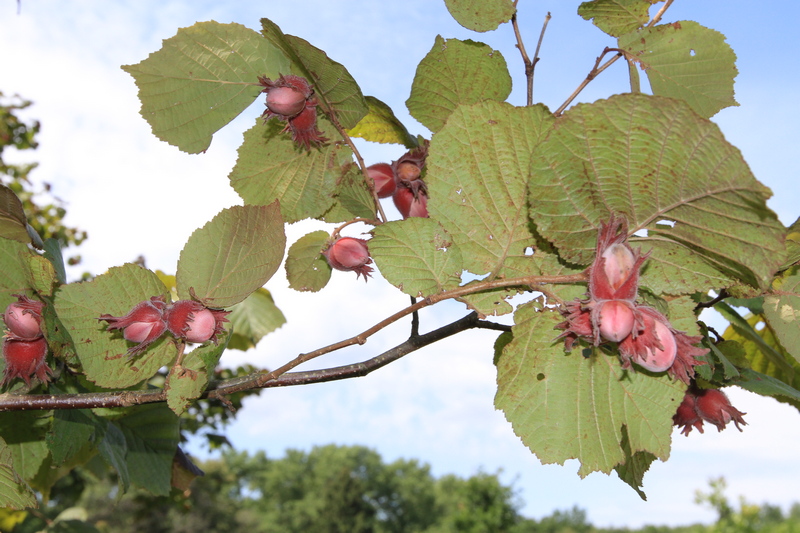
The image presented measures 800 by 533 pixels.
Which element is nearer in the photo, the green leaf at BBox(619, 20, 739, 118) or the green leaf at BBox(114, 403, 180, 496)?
the green leaf at BBox(619, 20, 739, 118)

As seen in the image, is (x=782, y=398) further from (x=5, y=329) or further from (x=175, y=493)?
(x=175, y=493)

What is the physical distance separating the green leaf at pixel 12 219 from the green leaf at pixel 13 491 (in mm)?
358

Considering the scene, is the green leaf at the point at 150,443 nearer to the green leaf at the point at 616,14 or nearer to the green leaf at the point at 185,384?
the green leaf at the point at 185,384

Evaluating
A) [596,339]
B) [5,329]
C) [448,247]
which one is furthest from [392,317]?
[5,329]

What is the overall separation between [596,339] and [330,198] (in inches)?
19.6

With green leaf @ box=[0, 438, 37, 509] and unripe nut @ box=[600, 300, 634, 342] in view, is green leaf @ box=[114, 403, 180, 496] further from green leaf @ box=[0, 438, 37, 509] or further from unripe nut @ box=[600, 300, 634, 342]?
unripe nut @ box=[600, 300, 634, 342]

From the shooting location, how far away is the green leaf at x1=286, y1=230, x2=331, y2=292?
3.59ft

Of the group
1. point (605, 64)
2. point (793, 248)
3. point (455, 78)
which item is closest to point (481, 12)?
point (455, 78)

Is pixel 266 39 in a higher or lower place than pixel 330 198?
higher

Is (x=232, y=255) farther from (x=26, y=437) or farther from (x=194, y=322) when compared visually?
(x=26, y=437)

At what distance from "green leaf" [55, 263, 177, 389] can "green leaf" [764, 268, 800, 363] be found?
35.9 inches

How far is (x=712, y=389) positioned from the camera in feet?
3.25

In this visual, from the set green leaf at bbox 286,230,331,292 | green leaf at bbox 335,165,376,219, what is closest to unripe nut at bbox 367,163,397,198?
green leaf at bbox 335,165,376,219

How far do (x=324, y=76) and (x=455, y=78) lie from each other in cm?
20
